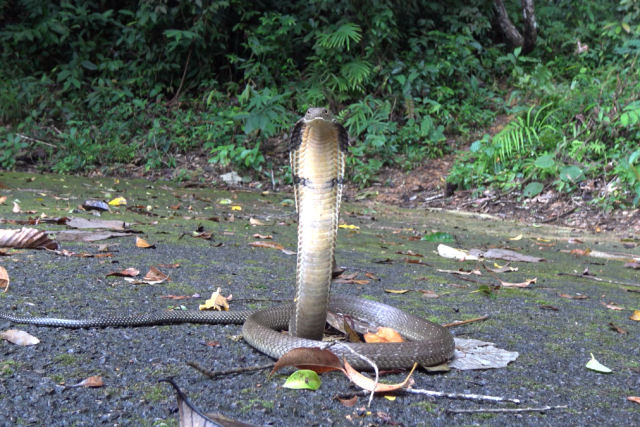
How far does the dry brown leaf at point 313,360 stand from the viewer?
1.71 metres

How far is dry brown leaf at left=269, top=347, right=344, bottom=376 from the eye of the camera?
1.71 meters

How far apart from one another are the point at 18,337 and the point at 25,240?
4.91ft

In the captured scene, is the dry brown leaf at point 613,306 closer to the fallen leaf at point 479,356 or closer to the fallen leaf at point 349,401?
the fallen leaf at point 479,356

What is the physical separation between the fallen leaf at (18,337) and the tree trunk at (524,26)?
1274 cm

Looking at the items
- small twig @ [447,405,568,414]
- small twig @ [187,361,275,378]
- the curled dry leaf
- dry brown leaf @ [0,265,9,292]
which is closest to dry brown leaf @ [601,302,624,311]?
small twig @ [447,405,568,414]

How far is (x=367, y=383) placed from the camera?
1.63 metres

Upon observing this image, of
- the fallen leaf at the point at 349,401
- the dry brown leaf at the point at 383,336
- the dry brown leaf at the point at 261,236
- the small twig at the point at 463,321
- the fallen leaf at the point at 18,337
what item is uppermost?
the fallen leaf at the point at 18,337

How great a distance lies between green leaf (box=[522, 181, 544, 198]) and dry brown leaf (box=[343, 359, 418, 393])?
680 cm

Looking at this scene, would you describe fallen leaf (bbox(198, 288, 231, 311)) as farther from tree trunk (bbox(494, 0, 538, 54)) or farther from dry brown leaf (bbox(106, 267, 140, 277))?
tree trunk (bbox(494, 0, 538, 54))

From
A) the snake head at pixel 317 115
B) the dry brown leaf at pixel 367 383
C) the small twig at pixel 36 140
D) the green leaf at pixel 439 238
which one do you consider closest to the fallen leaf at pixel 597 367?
the dry brown leaf at pixel 367 383

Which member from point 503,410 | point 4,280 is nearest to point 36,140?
point 4,280

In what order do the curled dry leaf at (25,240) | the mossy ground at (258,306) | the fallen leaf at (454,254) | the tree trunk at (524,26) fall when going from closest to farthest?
the mossy ground at (258,306) < the curled dry leaf at (25,240) < the fallen leaf at (454,254) < the tree trunk at (524,26)

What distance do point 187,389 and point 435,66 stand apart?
1120cm

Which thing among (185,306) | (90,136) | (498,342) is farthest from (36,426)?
(90,136)
